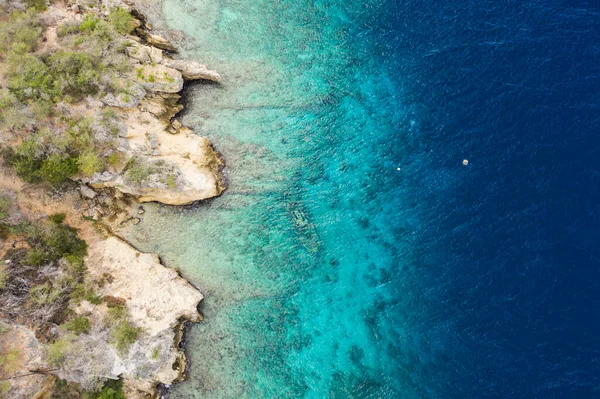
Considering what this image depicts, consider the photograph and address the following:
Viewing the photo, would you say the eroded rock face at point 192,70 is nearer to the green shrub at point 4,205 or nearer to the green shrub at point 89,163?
the green shrub at point 89,163

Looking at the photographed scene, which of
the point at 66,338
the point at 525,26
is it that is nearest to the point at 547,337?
the point at 525,26

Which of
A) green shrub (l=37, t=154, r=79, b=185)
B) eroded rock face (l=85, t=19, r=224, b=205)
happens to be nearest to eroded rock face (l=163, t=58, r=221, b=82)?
eroded rock face (l=85, t=19, r=224, b=205)

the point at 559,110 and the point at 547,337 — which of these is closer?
the point at 547,337

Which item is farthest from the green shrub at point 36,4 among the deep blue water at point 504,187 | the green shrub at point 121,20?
the deep blue water at point 504,187

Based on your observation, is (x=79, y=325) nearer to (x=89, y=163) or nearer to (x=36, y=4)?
(x=89, y=163)

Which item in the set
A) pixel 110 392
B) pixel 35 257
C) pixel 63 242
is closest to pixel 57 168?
pixel 63 242

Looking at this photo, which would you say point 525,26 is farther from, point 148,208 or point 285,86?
point 148,208
